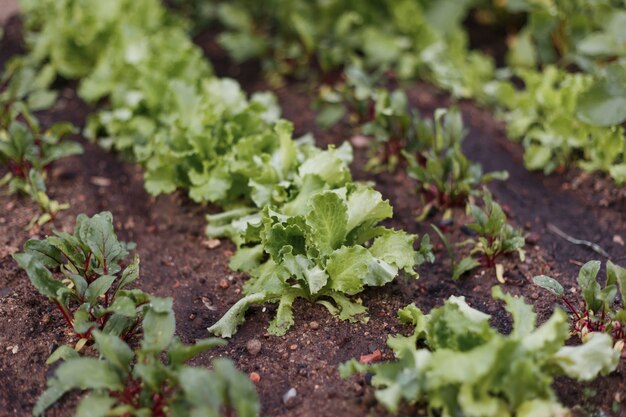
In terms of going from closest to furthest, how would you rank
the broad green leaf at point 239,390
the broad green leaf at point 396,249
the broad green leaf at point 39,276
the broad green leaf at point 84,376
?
the broad green leaf at point 239,390 → the broad green leaf at point 84,376 → the broad green leaf at point 39,276 → the broad green leaf at point 396,249

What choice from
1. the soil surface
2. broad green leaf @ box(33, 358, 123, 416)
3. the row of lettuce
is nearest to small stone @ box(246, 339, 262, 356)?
the soil surface

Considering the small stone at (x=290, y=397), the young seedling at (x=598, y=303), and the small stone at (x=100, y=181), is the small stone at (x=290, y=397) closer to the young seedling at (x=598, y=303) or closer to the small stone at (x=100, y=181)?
the young seedling at (x=598, y=303)

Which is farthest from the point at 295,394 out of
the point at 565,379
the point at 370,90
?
the point at 370,90

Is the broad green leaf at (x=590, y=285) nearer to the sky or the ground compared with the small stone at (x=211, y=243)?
nearer to the sky

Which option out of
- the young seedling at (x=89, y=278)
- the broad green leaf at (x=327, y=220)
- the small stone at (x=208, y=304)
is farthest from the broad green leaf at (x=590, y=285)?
the young seedling at (x=89, y=278)

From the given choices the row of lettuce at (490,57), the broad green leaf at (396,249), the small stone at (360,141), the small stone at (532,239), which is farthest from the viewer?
the small stone at (360,141)

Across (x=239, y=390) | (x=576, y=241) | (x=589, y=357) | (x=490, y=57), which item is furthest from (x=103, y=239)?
(x=490, y=57)

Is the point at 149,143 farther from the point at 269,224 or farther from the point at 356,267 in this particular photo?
the point at 356,267
